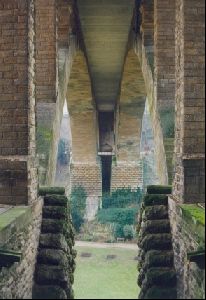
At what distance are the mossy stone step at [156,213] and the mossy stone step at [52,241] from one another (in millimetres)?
1294

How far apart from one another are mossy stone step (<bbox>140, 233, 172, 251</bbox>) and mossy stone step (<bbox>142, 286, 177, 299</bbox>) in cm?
66

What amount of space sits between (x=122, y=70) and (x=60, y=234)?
10.6 metres

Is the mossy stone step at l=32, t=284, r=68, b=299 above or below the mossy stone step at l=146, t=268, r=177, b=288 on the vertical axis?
below

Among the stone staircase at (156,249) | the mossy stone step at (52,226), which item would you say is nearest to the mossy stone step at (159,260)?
the stone staircase at (156,249)

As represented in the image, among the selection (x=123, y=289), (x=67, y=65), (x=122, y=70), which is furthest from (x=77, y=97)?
(x=123, y=289)

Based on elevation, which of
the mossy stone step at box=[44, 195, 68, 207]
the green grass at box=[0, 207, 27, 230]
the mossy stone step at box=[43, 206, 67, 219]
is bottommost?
the mossy stone step at box=[43, 206, 67, 219]

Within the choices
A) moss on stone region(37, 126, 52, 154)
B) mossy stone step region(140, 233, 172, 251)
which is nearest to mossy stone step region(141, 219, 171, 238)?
mossy stone step region(140, 233, 172, 251)

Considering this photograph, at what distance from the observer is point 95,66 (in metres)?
16.2

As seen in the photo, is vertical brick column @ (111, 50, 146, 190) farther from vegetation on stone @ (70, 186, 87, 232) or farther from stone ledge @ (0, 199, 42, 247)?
stone ledge @ (0, 199, 42, 247)

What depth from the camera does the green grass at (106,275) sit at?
1023 centimetres

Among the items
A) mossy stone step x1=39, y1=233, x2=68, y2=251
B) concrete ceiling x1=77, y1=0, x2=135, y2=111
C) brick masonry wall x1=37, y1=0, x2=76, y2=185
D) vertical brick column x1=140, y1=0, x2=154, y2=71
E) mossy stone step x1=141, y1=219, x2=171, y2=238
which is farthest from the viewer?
concrete ceiling x1=77, y1=0, x2=135, y2=111

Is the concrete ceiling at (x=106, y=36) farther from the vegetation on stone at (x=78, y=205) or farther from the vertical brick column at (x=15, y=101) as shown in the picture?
the vertical brick column at (x=15, y=101)

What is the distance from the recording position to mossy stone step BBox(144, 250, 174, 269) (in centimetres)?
659

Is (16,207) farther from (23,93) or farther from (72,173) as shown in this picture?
(72,173)
